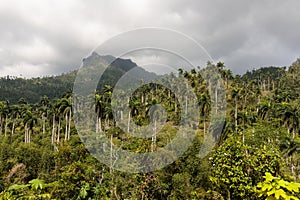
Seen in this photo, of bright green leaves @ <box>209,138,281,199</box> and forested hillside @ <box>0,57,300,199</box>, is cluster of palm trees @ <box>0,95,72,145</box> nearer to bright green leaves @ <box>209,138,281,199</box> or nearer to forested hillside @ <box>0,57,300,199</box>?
forested hillside @ <box>0,57,300,199</box>

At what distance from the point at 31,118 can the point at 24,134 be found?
4017 millimetres

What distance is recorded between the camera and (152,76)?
619 cm

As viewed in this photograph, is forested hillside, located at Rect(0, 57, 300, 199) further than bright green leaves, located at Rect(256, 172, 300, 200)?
Yes

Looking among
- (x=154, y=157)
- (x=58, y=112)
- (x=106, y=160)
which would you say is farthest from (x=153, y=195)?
(x=58, y=112)

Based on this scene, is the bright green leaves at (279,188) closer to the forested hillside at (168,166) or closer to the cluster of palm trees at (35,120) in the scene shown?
the forested hillside at (168,166)

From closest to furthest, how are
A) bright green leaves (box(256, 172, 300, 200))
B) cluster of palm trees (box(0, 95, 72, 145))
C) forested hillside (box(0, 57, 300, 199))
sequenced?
bright green leaves (box(256, 172, 300, 200)) < forested hillside (box(0, 57, 300, 199)) < cluster of palm trees (box(0, 95, 72, 145))

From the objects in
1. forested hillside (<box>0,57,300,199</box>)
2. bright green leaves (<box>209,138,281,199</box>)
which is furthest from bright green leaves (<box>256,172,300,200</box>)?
bright green leaves (<box>209,138,281,199</box>)

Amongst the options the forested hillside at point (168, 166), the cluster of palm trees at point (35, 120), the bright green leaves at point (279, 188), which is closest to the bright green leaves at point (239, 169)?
the forested hillside at point (168, 166)

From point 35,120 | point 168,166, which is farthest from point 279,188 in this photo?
point 35,120

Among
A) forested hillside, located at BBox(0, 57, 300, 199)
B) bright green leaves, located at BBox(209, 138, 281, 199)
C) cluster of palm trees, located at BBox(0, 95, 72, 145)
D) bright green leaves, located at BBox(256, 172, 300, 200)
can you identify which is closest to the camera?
bright green leaves, located at BBox(256, 172, 300, 200)

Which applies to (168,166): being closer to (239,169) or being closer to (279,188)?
(239,169)

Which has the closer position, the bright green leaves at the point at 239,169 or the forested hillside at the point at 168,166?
the bright green leaves at the point at 239,169

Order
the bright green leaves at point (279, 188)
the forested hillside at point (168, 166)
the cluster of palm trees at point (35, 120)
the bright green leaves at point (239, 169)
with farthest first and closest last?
the cluster of palm trees at point (35, 120) → the forested hillside at point (168, 166) → the bright green leaves at point (239, 169) → the bright green leaves at point (279, 188)

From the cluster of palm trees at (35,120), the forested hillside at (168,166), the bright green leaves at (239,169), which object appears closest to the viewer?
the bright green leaves at (239,169)
